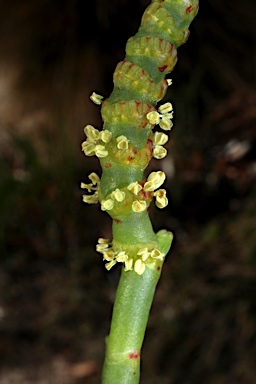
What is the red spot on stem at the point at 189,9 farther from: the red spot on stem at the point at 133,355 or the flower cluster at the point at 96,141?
the red spot on stem at the point at 133,355

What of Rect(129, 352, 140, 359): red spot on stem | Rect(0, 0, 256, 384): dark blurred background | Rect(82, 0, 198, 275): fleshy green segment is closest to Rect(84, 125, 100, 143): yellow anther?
Rect(82, 0, 198, 275): fleshy green segment

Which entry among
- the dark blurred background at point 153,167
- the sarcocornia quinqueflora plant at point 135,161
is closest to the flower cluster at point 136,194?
the sarcocornia quinqueflora plant at point 135,161

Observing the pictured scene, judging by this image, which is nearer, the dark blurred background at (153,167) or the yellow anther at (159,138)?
the yellow anther at (159,138)

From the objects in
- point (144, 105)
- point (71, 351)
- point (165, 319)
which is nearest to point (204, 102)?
point (165, 319)

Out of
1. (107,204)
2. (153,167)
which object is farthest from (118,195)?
(153,167)

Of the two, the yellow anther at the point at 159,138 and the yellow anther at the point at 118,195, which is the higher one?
the yellow anther at the point at 159,138

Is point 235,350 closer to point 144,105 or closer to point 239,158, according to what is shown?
point 239,158

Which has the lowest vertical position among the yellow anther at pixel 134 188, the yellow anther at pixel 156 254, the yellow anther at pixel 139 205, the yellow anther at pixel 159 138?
the yellow anther at pixel 156 254
